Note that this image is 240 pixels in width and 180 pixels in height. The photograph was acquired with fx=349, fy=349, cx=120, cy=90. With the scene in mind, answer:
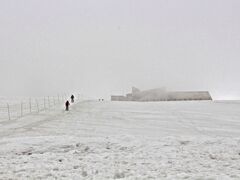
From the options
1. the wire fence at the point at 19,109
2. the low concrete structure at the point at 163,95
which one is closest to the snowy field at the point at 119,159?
the wire fence at the point at 19,109

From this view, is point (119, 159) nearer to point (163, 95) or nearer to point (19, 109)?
point (19, 109)

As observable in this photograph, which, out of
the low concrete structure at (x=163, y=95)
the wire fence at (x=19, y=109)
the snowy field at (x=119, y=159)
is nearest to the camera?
the snowy field at (x=119, y=159)

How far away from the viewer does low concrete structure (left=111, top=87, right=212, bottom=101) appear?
9488 cm

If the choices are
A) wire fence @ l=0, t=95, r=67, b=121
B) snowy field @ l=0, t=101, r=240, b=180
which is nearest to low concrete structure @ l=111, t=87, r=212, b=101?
wire fence @ l=0, t=95, r=67, b=121

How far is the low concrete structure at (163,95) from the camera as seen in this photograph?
9488cm

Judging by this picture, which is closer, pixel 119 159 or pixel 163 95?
pixel 119 159

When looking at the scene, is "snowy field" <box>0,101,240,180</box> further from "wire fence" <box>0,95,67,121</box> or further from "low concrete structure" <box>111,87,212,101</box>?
"low concrete structure" <box>111,87,212,101</box>

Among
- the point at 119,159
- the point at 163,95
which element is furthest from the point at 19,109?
the point at 163,95

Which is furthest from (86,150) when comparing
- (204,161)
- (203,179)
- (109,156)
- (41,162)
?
(203,179)

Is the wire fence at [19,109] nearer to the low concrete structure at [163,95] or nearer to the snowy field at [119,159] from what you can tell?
the snowy field at [119,159]

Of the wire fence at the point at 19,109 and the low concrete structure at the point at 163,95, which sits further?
the low concrete structure at the point at 163,95

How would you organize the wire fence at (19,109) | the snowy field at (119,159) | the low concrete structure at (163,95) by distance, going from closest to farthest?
the snowy field at (119,159) < the wire fence at (19,109) < the low concrete structure at (163,95)

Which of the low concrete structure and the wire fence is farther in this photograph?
the low concrete structure

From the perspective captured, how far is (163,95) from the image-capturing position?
10281 centimetres
